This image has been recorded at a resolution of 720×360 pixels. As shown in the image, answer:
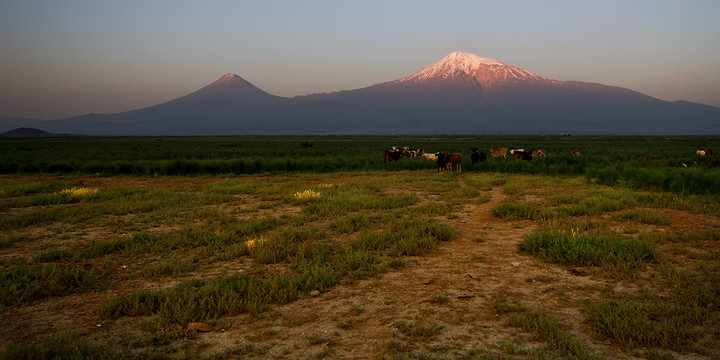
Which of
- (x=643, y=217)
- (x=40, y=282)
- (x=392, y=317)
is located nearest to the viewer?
(x=392, y=317)

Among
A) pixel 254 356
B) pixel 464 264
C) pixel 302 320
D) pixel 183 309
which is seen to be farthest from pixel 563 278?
pixel 183 309

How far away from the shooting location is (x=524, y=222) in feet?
32.1

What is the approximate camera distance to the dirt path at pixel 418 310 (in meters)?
4.02

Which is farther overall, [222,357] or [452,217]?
[452,217]

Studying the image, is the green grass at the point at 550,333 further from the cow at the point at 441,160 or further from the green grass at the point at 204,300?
the cow at the point at 441,160

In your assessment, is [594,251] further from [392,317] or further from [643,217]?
[392,317]

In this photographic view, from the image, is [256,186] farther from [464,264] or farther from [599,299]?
[599,299]

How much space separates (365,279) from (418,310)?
1.35m

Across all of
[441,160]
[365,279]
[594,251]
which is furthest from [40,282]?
[441,160]

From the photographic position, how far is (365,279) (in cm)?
598

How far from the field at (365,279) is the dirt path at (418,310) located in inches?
1.0

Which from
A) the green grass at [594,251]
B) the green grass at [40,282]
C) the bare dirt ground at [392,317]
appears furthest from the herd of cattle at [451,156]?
the green grass at [40,282]

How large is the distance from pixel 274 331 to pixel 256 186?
507 inches

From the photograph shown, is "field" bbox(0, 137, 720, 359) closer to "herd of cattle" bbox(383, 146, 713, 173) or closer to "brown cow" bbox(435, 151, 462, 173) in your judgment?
"brown cow" bbox(435, 151, 462, 173)
